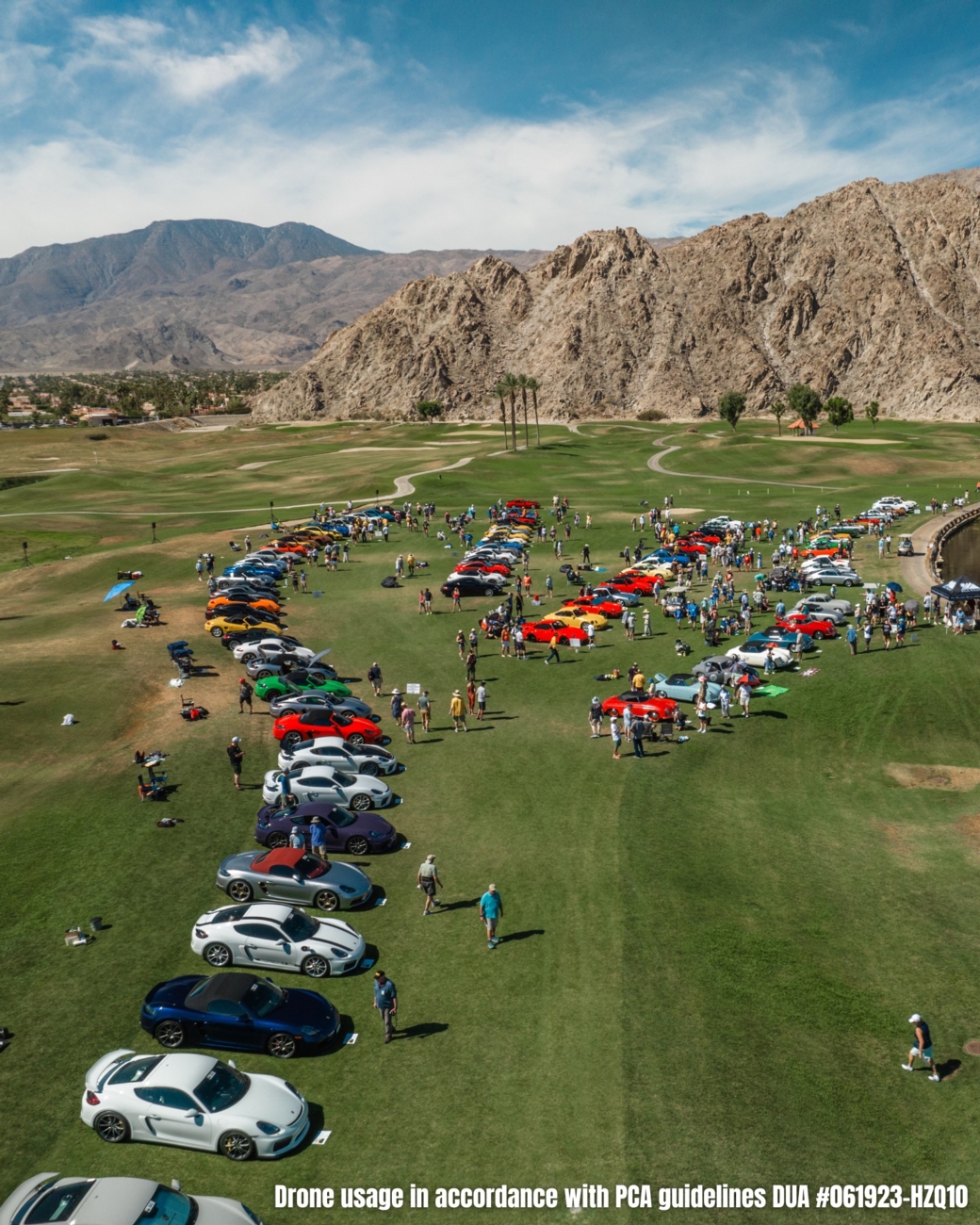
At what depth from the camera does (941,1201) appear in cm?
1448

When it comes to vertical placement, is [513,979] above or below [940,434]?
below

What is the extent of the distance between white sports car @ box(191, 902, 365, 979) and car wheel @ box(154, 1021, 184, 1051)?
8.82 ft

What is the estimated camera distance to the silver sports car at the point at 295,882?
2325cm

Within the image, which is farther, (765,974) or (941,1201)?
(765,974)

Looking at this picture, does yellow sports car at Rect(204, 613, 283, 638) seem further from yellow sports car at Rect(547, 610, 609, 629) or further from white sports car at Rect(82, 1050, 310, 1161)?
white sports car at Rect(82, 1050, 310, 1161)

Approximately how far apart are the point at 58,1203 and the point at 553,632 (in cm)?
3662

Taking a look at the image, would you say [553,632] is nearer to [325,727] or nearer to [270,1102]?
[325,727]

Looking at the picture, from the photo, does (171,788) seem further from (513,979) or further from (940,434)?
(940,434)

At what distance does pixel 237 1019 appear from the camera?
17.6m

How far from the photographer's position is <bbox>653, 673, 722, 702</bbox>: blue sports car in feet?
125

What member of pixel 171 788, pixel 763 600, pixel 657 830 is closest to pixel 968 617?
pixel 763 600

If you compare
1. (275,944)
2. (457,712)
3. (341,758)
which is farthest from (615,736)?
(275,944)

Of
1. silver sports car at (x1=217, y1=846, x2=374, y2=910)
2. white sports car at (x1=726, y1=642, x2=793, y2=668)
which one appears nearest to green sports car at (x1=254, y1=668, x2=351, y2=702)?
silver sports car at (x1=217, y1=846, x2=374, y2=910)

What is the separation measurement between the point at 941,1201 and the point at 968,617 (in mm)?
37870
